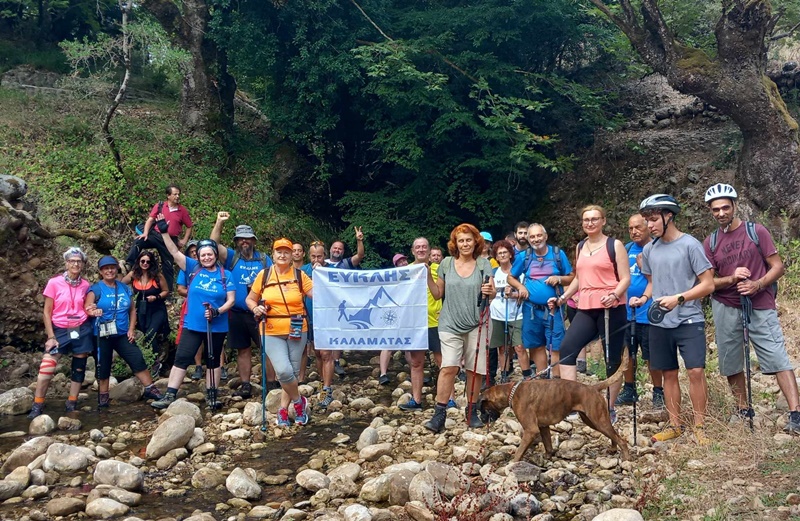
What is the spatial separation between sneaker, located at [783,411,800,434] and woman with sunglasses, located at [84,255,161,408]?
25.4ft

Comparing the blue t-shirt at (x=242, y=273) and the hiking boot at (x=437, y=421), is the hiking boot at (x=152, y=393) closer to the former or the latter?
the blue t-shirt at (x=242, y=273)

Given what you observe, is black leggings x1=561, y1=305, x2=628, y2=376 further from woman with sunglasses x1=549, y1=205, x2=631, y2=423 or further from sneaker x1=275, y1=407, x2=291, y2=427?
sneaker x1=275, y1=407, x2=291, y2=427

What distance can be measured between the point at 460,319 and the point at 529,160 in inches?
448

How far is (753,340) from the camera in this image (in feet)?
21.1

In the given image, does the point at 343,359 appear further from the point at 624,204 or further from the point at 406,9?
the point at 406,9

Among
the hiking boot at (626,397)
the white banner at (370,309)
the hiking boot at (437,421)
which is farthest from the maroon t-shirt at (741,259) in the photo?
A: the white banner at (370,309)

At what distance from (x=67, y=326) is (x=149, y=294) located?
1474 millimetres

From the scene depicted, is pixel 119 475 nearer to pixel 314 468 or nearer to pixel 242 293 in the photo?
pixel 314 468

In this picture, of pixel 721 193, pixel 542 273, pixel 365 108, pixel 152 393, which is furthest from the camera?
pixel 365 108

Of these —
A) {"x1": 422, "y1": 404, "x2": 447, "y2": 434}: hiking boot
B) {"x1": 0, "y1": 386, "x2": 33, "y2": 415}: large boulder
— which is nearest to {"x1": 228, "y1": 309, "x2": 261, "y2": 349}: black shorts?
{"x1": 0, "y1": 386, "x2": 33, "y2": 415}: large boulder

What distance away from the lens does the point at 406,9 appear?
18.8 metres

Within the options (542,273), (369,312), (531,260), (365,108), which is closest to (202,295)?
(369,312)

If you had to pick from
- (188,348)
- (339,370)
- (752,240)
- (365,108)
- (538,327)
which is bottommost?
(339,370)

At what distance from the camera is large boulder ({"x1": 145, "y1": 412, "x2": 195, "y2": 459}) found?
719cm
